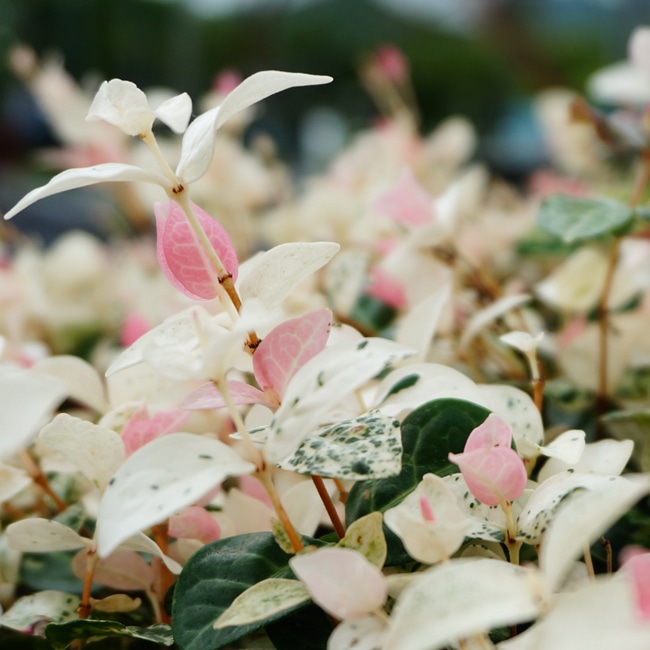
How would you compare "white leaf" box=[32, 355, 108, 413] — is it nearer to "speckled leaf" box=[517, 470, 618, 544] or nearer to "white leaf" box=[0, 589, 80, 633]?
"white leaf" box=[0, 589, 80, 633]

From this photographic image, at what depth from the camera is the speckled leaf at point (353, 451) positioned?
0.23 metres

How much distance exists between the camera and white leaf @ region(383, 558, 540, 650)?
17 centimetres

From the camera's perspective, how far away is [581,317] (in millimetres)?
571

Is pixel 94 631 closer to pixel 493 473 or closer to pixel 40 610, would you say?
pixel 40 610

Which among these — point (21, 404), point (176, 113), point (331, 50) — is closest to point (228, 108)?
point (176, 113)

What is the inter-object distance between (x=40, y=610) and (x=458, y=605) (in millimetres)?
204

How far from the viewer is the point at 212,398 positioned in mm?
251

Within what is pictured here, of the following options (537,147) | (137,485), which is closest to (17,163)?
(537,147)

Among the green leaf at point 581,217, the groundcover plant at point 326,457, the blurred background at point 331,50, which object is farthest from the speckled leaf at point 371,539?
the blurred background at point 331,50

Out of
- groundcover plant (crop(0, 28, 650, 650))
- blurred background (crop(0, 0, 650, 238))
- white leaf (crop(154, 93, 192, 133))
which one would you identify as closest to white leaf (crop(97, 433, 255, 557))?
groundcover plant (crop(0, 28, 650, 650))

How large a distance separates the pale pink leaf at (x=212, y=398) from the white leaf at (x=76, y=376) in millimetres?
139

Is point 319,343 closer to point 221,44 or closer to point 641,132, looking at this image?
point 641,132

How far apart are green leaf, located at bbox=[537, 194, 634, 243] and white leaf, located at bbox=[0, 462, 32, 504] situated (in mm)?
304

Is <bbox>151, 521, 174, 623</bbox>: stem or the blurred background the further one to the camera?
the blurred background
